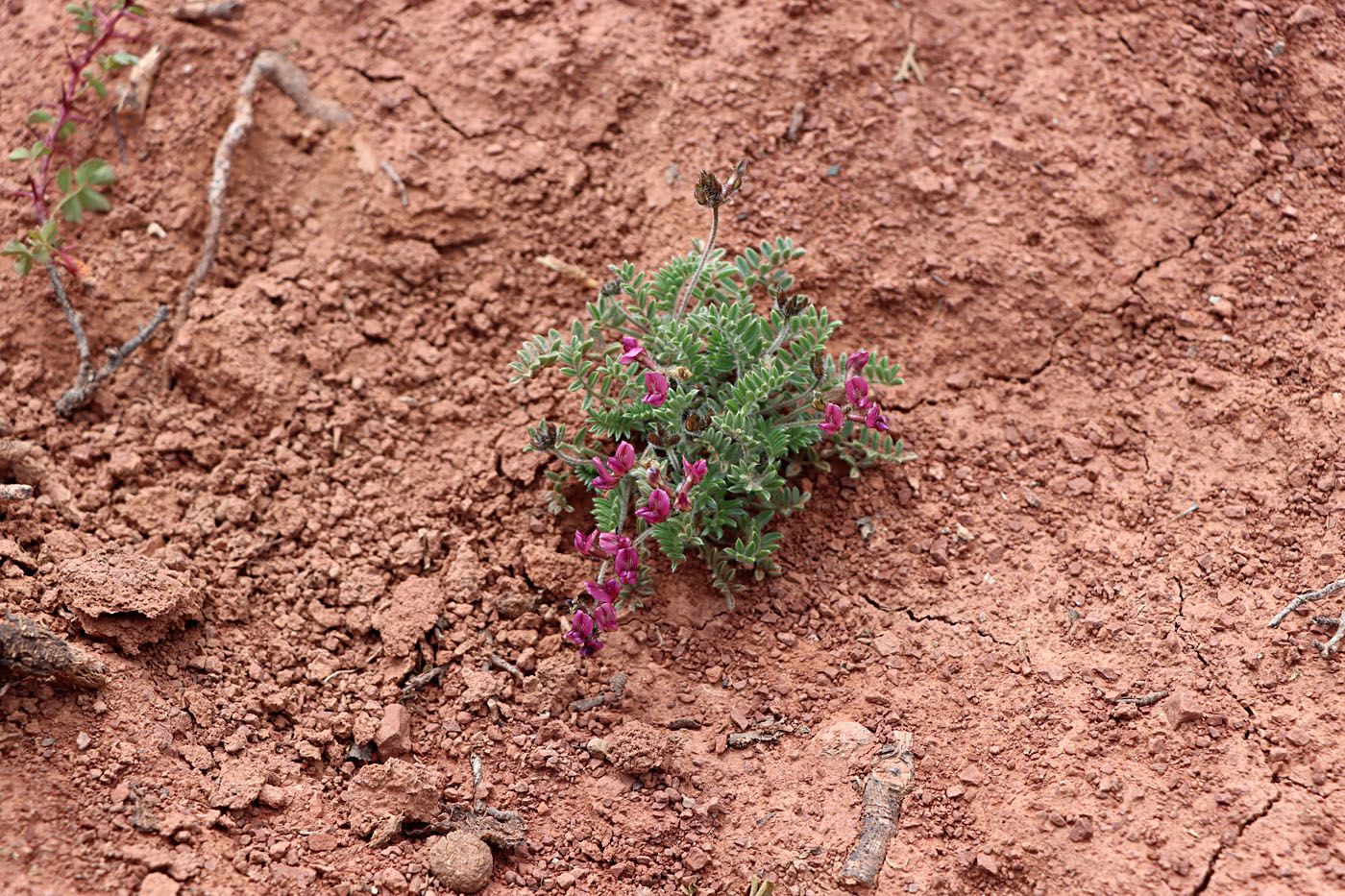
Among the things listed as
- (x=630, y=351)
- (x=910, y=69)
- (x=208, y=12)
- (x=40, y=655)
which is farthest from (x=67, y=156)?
(x=910, y=69)

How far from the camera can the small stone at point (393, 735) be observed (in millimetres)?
2789

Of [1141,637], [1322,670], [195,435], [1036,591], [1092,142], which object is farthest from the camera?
[1092,142]

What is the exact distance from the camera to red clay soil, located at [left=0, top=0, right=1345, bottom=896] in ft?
8.51

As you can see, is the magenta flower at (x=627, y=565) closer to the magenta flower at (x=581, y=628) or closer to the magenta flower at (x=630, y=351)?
the magenta flower at (x=581, y=628)

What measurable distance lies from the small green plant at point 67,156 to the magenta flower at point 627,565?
2088mm

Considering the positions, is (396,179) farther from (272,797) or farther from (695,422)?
(272,797)

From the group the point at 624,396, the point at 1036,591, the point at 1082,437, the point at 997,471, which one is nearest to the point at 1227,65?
the point at 1082,437

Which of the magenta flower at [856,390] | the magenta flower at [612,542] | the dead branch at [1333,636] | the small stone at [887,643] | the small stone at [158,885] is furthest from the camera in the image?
the small stone at [887,643]

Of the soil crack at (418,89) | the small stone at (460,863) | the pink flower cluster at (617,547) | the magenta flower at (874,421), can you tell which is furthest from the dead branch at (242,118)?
the magenta flower at (874,421)

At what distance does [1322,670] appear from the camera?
2.68m

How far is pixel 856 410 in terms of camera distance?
293cm

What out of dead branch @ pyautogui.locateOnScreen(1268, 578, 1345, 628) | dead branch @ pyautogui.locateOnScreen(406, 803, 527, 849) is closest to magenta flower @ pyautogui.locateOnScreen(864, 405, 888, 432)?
dead branch @ pyautogui.locateOnScreen(1268, 578, 1345, 628)

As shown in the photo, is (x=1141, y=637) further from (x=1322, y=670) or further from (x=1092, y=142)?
(x=1092, y=142)

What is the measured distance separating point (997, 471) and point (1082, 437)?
31cm
